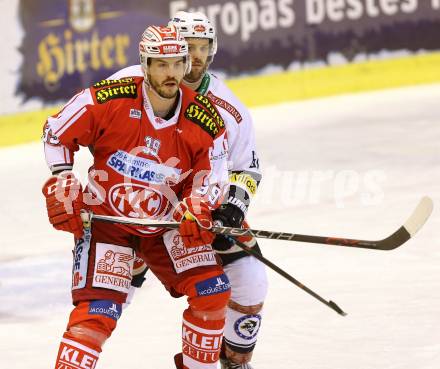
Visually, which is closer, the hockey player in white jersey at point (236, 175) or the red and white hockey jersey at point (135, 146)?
the red and white hockey jersey at point (135, 146)

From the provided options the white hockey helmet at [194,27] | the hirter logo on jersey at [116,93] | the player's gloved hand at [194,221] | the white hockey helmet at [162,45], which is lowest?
the player's gloved hand at [194,221]

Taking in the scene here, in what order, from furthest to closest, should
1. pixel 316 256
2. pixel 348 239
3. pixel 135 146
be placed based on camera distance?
pixel 316 256 < pixel 348 239 < pixel 135 146

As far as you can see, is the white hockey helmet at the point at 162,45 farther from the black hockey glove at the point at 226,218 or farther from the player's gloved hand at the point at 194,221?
the black hockey glove at the point at 226,218

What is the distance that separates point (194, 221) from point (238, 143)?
0.70m

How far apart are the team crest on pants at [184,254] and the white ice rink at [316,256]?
0.92 metres

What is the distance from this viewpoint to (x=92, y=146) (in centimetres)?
479

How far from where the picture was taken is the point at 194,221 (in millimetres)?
4598

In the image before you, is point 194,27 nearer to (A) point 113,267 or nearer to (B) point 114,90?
(B) point 114,90

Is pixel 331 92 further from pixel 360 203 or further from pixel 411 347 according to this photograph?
pixel 411 347

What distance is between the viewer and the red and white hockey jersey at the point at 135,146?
183 inches

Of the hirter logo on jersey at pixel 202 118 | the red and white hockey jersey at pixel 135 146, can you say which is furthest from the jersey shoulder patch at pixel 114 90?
the hirter logo on jersey at pixel 202 118

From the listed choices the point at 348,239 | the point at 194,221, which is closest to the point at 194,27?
the point at 194,221

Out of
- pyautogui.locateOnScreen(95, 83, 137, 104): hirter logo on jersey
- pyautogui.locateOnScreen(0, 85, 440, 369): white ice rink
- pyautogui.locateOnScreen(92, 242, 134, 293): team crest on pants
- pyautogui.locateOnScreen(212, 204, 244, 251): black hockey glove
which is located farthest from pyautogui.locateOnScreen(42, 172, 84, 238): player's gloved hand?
pyautogui.locateOnScreen(0, 85, 440, 369): white ice rink

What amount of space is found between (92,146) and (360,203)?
13.1 ft
